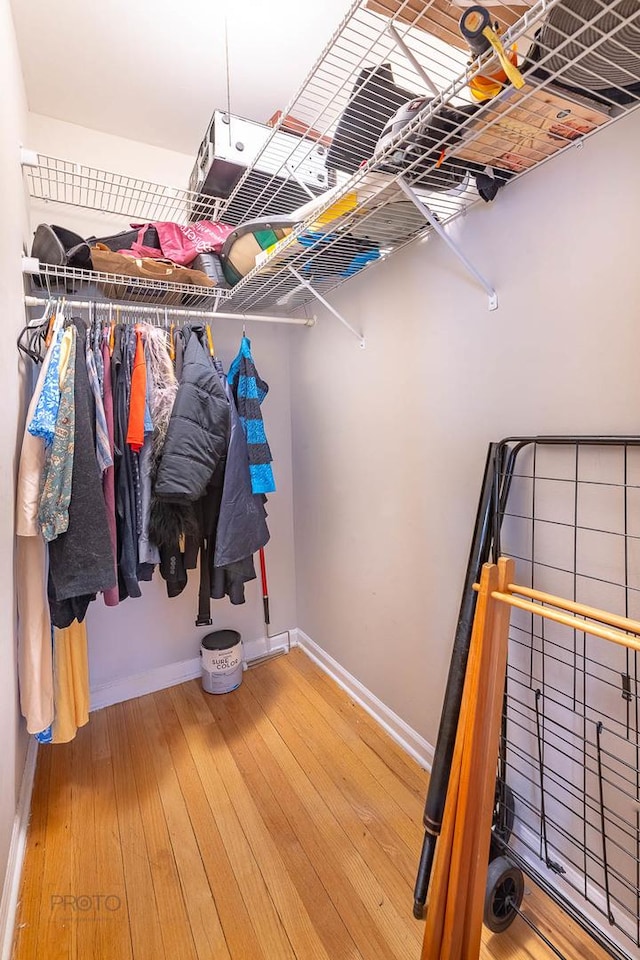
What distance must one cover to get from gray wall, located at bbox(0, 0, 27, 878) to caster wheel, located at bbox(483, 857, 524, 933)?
4.18 feet

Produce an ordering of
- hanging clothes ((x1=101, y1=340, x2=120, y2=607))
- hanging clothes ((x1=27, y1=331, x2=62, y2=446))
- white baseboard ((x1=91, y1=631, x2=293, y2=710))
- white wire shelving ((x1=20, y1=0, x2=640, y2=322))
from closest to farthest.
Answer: white wire shelving ((x1=20, y1=0, x2=640, y2=322)), hanging clothes ((x1=27, y1=331, x2=62, y2=446)), hanging clothes ((x1=101, y1=340, x2=120, y2=607)), white baseboard ((x1=91, y1=631, x2=293, y2=710))

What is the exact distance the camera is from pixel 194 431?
1637mm

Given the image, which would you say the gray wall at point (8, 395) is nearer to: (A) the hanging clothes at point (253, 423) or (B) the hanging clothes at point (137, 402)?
(B) the hanging clothes at point (137, 402)

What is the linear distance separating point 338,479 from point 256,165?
132 centimetres

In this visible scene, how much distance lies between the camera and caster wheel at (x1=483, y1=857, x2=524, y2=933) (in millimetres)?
1125

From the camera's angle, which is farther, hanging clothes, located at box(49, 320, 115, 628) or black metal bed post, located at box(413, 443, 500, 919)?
hanging clothes, located at box(49, 320, 115, 628)

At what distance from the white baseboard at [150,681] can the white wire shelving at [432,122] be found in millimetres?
1884

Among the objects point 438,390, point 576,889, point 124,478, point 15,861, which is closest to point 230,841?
point 15,861

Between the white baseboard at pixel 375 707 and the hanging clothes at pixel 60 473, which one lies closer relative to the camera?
the hanging clothes at pixel 60 473

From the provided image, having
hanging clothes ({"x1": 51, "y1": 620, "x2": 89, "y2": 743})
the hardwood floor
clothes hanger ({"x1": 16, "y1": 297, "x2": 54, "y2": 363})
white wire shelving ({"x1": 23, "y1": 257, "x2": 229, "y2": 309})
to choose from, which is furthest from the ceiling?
the hardwood floor

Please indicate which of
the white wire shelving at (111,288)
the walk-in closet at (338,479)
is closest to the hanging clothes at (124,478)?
the walk-in closet at (338,479)

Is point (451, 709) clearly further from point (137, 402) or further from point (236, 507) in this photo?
point (137, 402)

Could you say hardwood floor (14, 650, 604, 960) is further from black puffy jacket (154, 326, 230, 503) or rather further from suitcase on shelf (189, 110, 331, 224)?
suitcase on shelf (189, 110, 331, 224)

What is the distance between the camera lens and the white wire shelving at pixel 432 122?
0.77 metres
